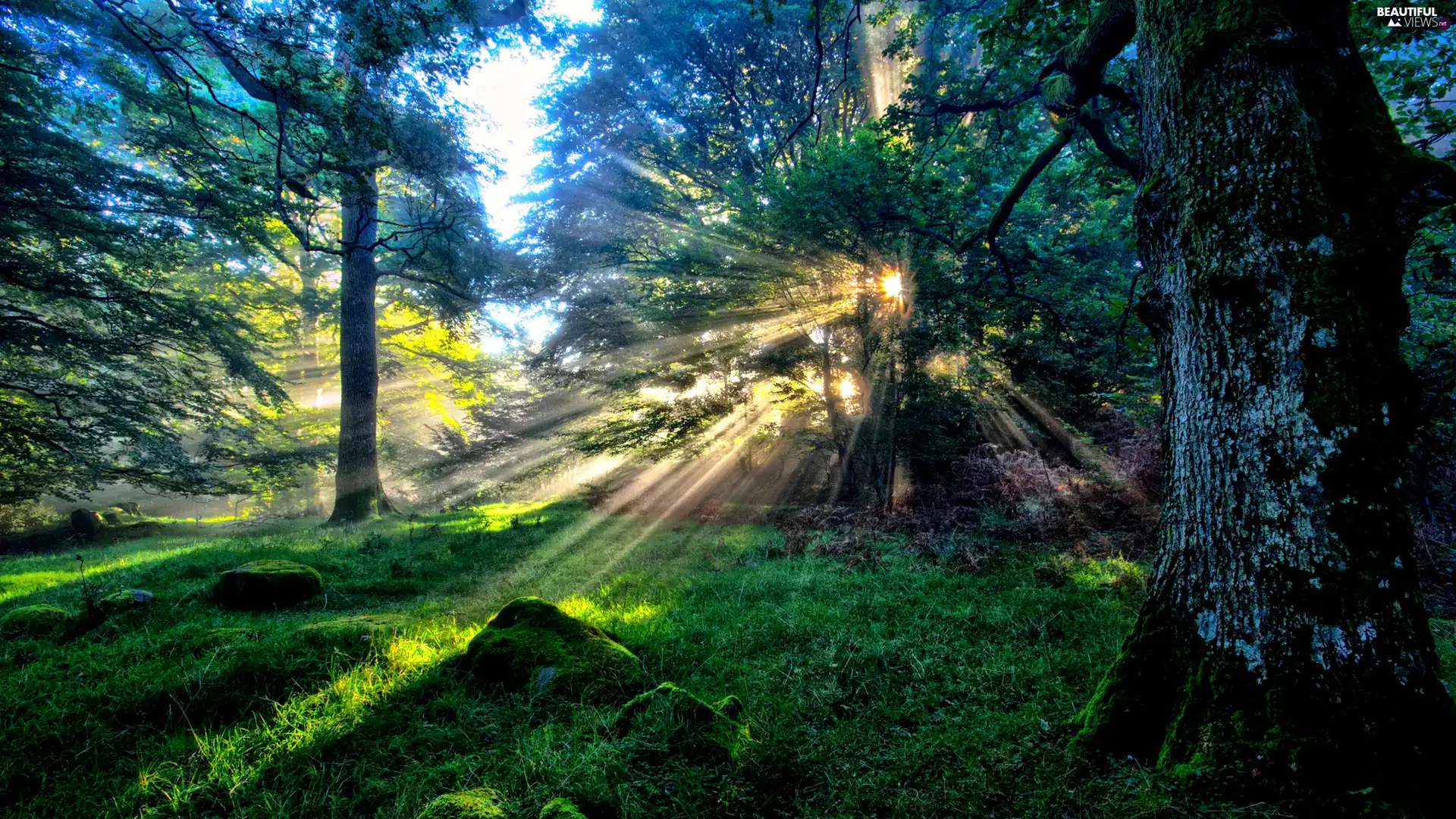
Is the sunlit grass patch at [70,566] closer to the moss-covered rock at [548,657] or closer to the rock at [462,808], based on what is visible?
the moss-covered rock at [548,657]

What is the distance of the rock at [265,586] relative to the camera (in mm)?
5527

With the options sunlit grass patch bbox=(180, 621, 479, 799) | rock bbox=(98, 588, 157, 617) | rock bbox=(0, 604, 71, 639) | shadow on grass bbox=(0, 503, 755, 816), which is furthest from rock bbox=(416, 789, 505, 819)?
rock bbox=(98, 588, 157, 617)

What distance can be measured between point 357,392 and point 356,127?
369 inches

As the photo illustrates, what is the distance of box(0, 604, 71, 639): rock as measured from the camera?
4.36m

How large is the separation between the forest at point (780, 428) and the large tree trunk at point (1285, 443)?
0.06 ft

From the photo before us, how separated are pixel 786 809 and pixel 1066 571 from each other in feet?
16.9

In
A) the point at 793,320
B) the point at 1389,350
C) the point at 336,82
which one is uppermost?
the point at 336,82

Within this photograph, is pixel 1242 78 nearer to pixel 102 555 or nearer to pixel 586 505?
pixel 586 505

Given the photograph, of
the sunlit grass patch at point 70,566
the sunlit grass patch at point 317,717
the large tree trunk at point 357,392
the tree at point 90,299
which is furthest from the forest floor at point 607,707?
the large tree trunk at point 357,392

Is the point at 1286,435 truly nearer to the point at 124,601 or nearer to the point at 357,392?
the point at 124,601

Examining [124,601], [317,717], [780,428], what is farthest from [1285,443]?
[780,428]

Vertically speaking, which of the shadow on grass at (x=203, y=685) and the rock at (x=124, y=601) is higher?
the rock at (x=124, y=601)

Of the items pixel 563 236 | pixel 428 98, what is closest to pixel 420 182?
pixel 428 98

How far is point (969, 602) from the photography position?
5367 millimetres
